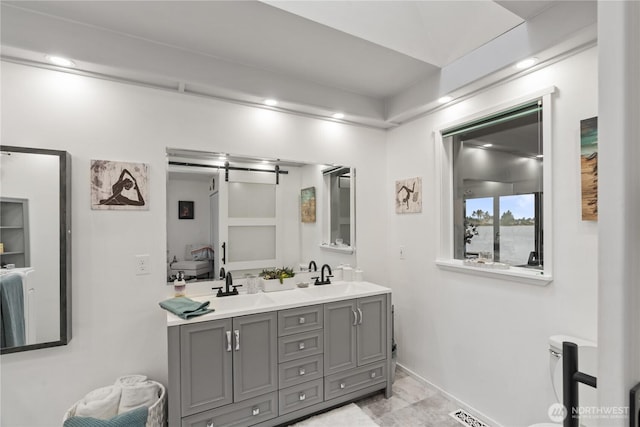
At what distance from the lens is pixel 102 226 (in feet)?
6.77

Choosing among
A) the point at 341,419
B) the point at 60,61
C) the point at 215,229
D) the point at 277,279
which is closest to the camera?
the point at 60,61

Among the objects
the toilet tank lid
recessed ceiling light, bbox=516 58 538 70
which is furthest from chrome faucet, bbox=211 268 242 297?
recessed ceiling light, bbox=516 58 538 70

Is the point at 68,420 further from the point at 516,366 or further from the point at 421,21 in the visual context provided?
the point at 421,21

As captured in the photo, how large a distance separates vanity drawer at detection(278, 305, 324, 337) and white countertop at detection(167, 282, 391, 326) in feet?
0.14

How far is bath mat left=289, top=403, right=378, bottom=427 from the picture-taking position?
2223 mm

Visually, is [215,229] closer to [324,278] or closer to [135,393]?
[324,278]

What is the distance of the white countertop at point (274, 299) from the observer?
2.00 meters

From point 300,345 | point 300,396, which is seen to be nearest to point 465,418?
point 300,396

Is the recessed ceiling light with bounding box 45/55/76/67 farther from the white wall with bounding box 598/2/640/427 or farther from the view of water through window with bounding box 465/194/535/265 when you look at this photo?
the view of water through window with bounding box 465/194/535/265

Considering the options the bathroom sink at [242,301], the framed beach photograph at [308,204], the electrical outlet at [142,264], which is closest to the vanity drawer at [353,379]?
the bathroom sink at [242,301]

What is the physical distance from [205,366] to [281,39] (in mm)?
2129

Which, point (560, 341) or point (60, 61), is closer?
point (560, 341)

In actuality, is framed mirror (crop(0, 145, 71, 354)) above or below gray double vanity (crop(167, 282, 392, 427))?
above

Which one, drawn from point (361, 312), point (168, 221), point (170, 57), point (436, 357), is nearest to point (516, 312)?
point (436, 357)
